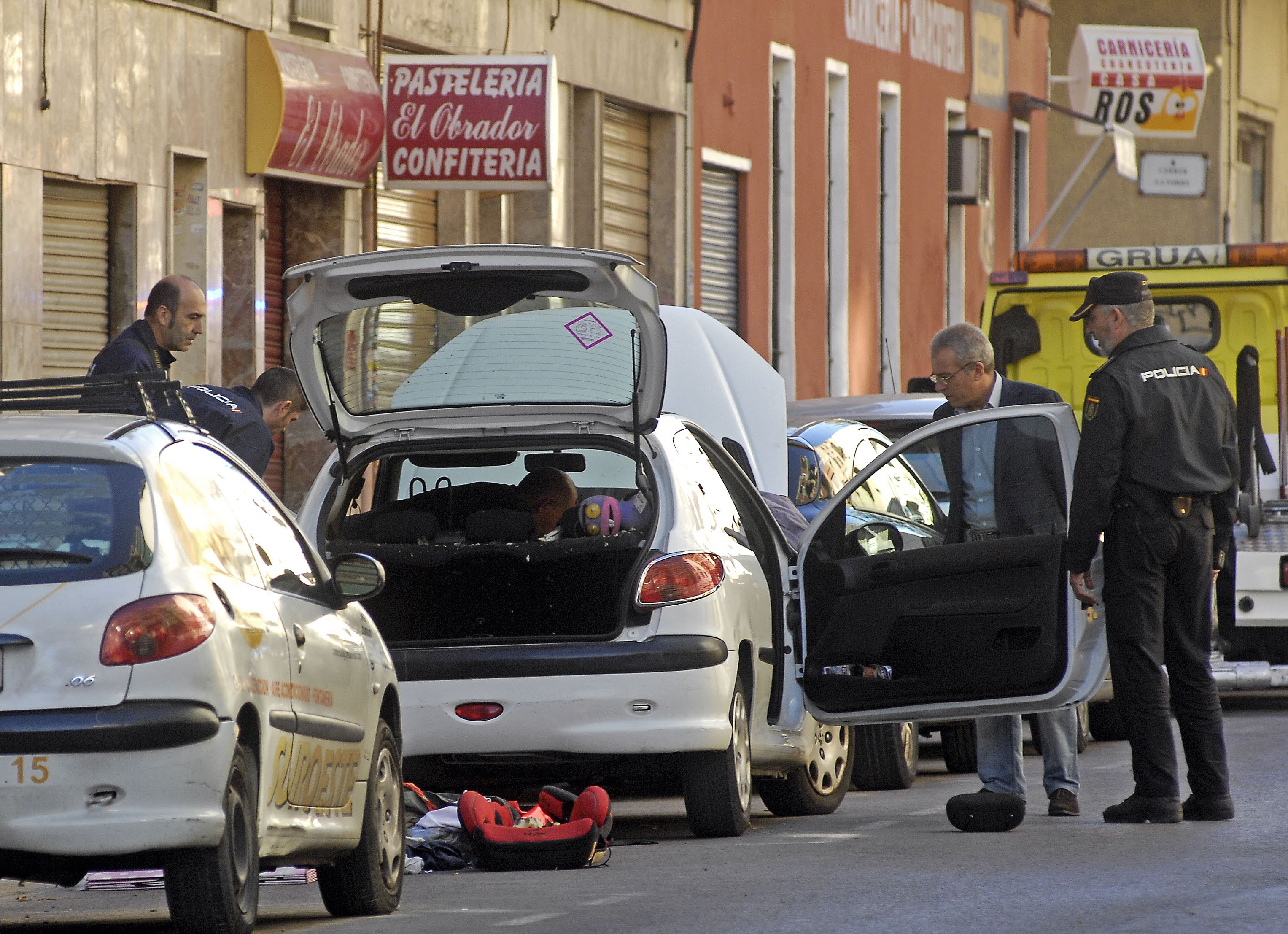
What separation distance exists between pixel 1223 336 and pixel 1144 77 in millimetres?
19501

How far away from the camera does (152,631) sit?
258 inches

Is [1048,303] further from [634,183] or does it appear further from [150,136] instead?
[634,183]

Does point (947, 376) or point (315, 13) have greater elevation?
point (315, 13)

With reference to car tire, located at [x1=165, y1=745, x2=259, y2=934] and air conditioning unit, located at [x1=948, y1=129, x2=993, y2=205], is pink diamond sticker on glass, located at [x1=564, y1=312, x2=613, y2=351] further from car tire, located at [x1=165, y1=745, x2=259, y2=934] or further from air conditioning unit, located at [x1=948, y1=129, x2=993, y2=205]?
air conditioning unit, located at [x1=948, y1=129, x2=993, y2=205]

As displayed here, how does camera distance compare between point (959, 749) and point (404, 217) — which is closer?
point (959, 749)

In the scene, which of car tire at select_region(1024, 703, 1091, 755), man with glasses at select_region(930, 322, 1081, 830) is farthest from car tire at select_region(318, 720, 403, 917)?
car tire at select_region(1024, 703, 1091, 755)

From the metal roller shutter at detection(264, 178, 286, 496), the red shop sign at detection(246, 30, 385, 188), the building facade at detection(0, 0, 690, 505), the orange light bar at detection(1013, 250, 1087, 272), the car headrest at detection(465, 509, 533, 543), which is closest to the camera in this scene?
the car headrest at detection(465, 509, 533, 543)

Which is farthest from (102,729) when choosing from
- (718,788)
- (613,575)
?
(613,575)

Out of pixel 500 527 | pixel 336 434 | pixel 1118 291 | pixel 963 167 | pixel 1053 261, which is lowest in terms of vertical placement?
pixel 500 527

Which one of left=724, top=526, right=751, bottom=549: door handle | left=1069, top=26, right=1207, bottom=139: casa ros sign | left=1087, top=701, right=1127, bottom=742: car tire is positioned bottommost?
left=1087, top=701, right=1127, bottom=742: car tire

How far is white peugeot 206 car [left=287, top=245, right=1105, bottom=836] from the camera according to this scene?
30.9 ft

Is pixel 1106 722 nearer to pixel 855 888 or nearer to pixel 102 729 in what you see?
pixel 855 888

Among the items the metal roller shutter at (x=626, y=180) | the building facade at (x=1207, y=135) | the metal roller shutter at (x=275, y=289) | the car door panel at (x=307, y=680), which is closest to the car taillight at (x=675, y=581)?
the car door panel at (x=307, y=680)

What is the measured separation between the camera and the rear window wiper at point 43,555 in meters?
6.63
